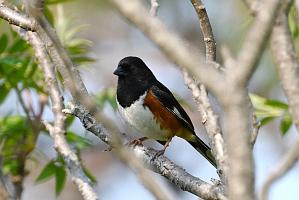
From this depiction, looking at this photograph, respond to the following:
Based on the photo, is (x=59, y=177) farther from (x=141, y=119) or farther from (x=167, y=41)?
(x=167, y=41)

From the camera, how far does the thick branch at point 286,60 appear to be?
4.18ft

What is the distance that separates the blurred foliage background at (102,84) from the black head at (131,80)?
8 centimetres

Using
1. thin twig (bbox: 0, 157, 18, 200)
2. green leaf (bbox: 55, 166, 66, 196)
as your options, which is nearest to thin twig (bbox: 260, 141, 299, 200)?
thin twig (bbox: 0, 157, 18, 200)

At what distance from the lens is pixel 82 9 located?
384 inches

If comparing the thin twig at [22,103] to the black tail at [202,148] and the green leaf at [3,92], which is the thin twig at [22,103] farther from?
the black tail at [202,148]

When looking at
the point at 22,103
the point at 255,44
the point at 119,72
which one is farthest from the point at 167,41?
the point at 119,72

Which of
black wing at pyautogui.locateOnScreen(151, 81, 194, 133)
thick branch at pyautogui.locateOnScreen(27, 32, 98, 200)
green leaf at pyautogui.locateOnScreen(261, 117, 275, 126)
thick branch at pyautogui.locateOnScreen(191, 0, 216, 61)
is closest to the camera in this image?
thick branch at pyautogui.locateOnScreen(27, 32, 98, 200)

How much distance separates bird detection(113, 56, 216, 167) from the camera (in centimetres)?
452

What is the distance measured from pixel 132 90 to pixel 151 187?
3.41 metres

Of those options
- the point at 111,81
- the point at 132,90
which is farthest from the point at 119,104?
the point at 111,81

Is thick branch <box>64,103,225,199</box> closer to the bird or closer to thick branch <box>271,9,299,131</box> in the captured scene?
thick branch <box>271,9,299,131</box>

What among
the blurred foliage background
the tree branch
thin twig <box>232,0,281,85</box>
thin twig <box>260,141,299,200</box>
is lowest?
the blurred foliage background

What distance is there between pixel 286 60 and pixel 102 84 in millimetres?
7826

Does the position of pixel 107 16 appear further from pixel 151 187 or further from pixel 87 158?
pixel 151 187
